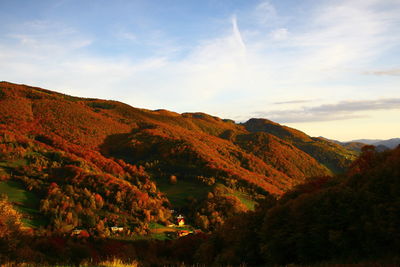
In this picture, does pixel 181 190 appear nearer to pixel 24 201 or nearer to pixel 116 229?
pixel 116 229

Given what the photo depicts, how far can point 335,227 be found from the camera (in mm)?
28609

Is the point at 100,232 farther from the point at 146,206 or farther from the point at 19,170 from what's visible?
the point at 19,170

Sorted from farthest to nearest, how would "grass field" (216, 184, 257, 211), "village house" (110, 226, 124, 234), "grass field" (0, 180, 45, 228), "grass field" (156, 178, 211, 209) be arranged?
"grass field" (216, 184, 257, 211)
"grass field" (156, 178, 211, 209)
"village house" (110, 226, 124, 234)
"grass field" (0, 180, 45, 228)

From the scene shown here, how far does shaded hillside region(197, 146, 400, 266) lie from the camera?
2503cm

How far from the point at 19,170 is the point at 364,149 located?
14998 centimetres

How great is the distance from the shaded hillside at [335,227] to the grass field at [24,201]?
92.8 metres

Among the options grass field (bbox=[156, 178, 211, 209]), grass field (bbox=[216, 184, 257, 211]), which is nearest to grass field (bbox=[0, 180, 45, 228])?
grass field (bbox=[156, 178, 211, 209])

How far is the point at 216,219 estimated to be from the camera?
5472 inches

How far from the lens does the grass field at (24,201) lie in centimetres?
10802

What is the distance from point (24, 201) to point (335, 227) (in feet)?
408

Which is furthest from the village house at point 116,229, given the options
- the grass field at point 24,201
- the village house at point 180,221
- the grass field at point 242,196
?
the grass field at point 242,196

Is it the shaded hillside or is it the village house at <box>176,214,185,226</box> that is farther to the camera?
the village house at <box>176,214,185,226</box>

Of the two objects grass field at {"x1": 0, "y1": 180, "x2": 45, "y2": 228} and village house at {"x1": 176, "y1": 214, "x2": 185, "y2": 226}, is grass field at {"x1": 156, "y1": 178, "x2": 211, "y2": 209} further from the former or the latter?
grass field at {"x1": 0, "y1": 180, "x2": 45, "y2": 228}

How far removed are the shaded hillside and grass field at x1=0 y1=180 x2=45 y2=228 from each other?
9277 centimetres
